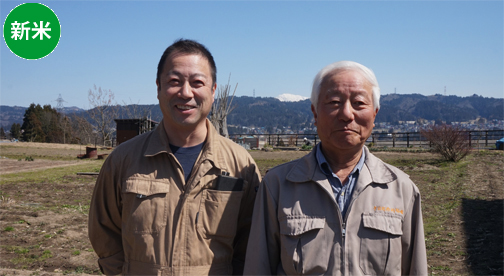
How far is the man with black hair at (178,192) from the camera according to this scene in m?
2.12

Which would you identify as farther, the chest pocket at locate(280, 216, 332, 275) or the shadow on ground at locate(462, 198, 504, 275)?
the shadow on ground at locate(462, 198, 504, 275)

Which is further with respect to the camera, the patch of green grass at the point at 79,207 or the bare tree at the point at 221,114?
the bare tree at the point at 221,114

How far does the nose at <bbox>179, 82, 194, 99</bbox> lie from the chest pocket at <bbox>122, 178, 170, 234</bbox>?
470 millimetres

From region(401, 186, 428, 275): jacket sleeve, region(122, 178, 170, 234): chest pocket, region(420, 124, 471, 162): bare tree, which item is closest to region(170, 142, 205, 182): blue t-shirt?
region(122, 178, 170, 234): chest pocket

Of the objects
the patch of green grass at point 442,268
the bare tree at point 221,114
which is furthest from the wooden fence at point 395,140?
the patch of green grass at point 442,268

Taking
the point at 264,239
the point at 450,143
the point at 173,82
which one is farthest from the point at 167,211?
the point at 450,143

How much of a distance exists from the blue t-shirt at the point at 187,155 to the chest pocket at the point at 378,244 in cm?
96

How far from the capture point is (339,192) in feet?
6.36

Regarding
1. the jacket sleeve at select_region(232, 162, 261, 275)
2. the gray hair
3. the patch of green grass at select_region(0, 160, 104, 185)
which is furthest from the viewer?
the patch of green grass at select_region(0, 160, 104, 185)

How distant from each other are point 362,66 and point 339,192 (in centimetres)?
61

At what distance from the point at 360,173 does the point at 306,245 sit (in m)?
0.43

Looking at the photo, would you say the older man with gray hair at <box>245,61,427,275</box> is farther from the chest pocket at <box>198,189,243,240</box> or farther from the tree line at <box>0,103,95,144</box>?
the tree line at <box>0,103,95,144</box>

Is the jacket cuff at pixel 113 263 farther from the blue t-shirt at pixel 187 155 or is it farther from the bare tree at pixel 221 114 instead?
the bare tree at pixel 221 114

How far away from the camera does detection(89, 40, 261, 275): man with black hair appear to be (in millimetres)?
2123
